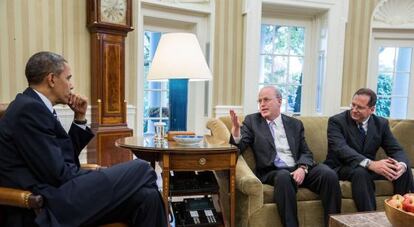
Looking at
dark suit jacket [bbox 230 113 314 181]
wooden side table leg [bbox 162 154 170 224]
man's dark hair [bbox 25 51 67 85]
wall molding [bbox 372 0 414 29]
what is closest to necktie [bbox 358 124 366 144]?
dark suit jacket [bbox 230 113 314 181]

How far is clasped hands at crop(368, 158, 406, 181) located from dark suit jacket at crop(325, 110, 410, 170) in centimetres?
14

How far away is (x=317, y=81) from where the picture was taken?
435 cm

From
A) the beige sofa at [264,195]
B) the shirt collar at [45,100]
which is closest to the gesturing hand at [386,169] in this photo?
the beige sofa at [264,195]

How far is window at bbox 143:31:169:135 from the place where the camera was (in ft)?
12.2

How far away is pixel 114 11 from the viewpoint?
9.95 ft

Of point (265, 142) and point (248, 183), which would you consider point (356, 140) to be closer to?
point (265, 142)

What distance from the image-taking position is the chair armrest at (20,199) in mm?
1352

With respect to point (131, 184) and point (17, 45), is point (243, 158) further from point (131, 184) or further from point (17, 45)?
point (17, 45)

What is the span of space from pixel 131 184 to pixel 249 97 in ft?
8.22

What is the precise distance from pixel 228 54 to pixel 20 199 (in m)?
2.84

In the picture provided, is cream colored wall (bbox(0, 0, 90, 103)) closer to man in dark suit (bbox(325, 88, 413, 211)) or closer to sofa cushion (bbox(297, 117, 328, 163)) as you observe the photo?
sofa cushion (bbox(297, 117, 328, 163))

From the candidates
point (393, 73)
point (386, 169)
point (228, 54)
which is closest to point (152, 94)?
point (228, 54)

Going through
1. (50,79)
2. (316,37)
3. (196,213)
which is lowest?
(196,213)

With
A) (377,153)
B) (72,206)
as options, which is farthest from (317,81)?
(72,206)
